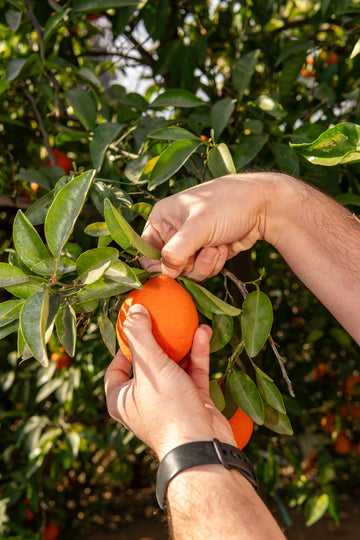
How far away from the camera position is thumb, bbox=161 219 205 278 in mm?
736

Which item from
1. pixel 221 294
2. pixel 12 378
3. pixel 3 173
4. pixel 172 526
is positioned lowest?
pixel 12 378

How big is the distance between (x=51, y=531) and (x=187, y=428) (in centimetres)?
183

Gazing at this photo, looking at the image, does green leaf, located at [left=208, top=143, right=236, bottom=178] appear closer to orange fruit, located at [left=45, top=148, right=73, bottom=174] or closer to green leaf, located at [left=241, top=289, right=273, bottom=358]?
green leaf, located at [left=241, top=289, right=273, bottom=358]

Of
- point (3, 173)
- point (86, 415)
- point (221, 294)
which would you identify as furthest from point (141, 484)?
point (3, 173)

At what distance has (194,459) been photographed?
2.10ft

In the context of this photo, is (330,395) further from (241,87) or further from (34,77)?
(34,77)

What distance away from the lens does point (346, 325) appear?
3.09 ft

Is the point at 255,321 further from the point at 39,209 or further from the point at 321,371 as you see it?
the point at 321,371

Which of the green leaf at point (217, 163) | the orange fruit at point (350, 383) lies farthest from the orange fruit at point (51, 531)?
the green leaf at point (217, 163)

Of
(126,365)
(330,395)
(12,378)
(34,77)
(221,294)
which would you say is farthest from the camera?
(330,395)

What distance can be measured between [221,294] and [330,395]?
0.89m

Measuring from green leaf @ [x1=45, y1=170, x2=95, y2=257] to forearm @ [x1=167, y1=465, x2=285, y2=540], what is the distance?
358mm

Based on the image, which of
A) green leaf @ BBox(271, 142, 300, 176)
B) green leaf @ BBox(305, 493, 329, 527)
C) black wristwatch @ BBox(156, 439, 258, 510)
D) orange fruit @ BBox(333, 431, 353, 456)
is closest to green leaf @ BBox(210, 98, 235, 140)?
green leaf @ BBox(271, 142, 300, 176)

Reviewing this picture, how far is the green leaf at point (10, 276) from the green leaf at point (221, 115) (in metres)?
0.52
